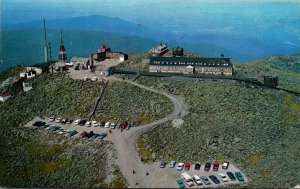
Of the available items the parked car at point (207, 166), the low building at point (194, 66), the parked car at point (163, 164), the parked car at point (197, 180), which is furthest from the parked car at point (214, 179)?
the low building at point (194, 66)

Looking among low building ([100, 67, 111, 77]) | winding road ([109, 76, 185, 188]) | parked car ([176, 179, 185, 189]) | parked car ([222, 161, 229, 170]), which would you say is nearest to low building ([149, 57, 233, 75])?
low building ([100, 67, 111, 77])

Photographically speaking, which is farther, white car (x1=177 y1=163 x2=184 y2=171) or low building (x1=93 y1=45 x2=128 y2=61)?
low building (x1=93 y1=45 x2=128 y2=61)

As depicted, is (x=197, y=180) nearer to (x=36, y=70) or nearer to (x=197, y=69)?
(x=197, y=69)

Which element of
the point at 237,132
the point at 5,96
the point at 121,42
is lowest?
the point at 121,42

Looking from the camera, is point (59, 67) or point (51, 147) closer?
point (51, 147)

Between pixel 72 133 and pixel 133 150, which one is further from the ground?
pixel 133 150

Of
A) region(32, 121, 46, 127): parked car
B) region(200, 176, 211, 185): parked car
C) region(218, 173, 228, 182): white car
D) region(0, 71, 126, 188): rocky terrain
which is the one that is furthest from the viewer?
region(32, 121, 46, 127): parked car

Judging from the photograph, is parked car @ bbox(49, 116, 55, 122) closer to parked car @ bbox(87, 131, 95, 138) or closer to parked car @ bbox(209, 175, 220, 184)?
parked car @ bbox(87, 131, 95, 138)

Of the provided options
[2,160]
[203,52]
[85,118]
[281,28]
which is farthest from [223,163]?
[281,28]

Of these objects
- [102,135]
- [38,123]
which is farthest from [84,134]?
[38,123]
